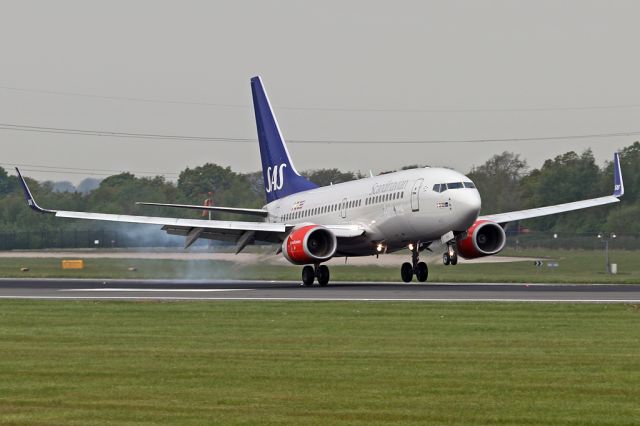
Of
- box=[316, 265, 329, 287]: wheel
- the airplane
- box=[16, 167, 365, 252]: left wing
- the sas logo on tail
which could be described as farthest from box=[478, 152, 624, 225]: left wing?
the sas logo on tail

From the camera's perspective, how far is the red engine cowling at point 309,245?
162 feet

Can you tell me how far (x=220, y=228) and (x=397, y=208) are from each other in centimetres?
768

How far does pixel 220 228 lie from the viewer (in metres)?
52.7

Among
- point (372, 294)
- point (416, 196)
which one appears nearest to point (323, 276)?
point (416, 196)

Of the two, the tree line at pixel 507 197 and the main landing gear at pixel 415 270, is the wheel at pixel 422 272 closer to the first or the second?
the main landing gear at pixel 415 270

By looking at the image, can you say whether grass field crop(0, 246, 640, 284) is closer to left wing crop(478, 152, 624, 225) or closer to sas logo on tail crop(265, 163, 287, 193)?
left wing crop(478, 152, 624, 225)

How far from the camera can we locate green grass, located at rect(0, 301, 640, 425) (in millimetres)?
14508

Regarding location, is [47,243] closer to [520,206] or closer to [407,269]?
[520,206]

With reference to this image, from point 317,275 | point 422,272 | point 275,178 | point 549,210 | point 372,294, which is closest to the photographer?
point 372,294

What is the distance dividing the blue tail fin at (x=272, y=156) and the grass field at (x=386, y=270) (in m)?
3.94

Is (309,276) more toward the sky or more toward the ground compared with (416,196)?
more toward the ground

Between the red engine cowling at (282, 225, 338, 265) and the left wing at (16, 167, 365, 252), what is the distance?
2.23ft

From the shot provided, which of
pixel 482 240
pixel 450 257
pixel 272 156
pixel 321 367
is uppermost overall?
pixel 272 156

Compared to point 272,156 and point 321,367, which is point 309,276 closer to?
point 272,156
